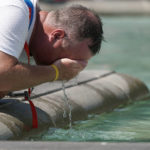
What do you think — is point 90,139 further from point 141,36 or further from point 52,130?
point 141,36

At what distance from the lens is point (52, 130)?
4109mm

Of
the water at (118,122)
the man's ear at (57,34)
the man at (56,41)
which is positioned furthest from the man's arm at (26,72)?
the water at (118,122)

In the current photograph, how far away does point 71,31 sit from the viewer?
370 cm

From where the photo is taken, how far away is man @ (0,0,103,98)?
3.54 m

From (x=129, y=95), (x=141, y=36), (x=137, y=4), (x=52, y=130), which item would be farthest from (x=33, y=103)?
(x=137, y=4)

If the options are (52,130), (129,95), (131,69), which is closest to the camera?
(52,130)

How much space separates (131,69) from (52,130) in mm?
5677

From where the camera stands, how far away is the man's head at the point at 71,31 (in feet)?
12.1
